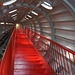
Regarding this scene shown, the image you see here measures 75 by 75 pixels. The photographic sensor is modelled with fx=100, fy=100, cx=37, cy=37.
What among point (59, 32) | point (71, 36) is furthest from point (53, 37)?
point (71, 36)

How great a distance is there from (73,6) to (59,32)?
10.8 ft

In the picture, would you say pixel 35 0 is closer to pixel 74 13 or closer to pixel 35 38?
pixel 35 38

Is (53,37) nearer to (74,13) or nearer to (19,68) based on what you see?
(74,13)

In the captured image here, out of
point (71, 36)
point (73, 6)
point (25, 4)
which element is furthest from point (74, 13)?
point (25, 4)

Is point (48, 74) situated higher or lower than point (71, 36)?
lower

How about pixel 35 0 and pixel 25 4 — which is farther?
pixel 25 4

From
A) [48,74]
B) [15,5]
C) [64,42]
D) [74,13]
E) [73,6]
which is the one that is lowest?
[48,74]

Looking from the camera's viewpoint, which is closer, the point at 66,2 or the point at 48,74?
the point at 48,74

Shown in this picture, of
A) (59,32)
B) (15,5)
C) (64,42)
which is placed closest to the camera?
(64,42)

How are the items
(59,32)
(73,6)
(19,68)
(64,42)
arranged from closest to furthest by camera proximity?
1. (19,68)
2. (73,6)
3. (64,42)
4. (59,32)

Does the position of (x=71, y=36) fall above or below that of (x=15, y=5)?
below

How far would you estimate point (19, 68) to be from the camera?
4094 mm

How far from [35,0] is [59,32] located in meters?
3.22

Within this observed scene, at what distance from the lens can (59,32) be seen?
7586mm
